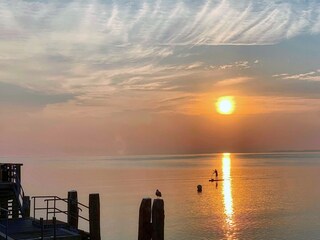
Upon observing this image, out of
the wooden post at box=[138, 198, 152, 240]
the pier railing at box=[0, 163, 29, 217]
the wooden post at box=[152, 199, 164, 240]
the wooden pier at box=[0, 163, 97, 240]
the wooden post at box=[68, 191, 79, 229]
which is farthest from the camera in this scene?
the pier railing at box=[0, 163, 29, 217]

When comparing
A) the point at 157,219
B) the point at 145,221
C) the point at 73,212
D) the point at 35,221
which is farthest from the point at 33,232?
the point at 157,219

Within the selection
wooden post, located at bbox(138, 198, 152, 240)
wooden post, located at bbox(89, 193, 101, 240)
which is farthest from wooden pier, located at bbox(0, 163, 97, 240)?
wooden post, located at bbox(138, 198, 152, 240)

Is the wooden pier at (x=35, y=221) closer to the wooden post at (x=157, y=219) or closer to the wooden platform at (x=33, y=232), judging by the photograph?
the wooden platform at (x=33, y=232)

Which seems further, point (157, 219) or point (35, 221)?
point (35, 221)

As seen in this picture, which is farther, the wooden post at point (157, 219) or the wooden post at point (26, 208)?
the wooden post at point (26, 208)

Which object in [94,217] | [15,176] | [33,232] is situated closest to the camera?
[33,232]

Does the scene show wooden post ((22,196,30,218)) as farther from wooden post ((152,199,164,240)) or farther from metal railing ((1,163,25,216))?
wooden post ((152,199,164,240))

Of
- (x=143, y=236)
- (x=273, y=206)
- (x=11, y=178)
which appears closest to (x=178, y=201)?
(x=273, y=206)

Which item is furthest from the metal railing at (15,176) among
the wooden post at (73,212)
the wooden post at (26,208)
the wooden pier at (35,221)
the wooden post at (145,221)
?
the wooden post at (145,221)

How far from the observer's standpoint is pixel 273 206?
67812 mm

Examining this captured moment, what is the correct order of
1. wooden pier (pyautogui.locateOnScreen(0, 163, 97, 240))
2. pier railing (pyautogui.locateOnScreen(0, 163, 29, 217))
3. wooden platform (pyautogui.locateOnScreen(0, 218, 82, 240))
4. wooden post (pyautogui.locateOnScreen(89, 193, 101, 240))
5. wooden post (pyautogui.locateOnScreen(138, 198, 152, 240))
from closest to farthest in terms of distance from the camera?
wooden platform (pyautogui.locateOnScreen(0, 218, 82, 240)) < wooden pier (pyautogui.locateOnScreen(0, 163, 97, 240)) < wooden post (pyautogui.locateOnScreen(138, 198, 152, 240)) < wooden post (pyautogui.locateOnScreen(89, 193, 101, 240)) < pier railing (pyautogui.locateOnScreen(0, 163, 29, 217))

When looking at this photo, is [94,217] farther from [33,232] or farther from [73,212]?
[33,232]

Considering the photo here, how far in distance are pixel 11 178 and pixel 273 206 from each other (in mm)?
48094

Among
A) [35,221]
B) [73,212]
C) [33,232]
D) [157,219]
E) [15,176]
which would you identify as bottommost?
[33,232]
